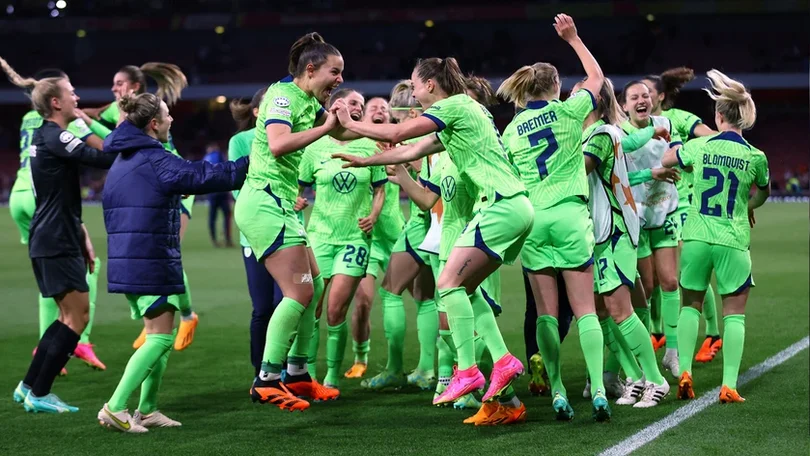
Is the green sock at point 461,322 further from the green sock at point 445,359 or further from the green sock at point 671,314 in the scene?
the green sock at point 671,314

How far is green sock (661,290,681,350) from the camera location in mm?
8070

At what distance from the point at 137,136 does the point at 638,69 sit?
3550 centimetres

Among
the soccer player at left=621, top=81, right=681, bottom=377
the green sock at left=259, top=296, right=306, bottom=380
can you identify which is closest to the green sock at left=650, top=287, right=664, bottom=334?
the soccer player at left=621, top=81, right=681, bottom=377

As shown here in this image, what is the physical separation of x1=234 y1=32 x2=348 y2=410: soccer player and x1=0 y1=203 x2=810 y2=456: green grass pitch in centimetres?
44

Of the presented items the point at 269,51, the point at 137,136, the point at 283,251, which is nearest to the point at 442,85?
the point at 283,251

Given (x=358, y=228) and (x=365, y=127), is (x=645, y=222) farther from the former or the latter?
(x=365, y=127)

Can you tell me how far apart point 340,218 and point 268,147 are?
141 cm

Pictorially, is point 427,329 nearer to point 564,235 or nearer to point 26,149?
point 564,235

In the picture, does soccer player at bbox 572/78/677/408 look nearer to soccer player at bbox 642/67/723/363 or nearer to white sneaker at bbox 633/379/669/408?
white sneaker at bbox 633/379/669/408

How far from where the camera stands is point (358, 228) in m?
7.52

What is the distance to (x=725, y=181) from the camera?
22.6 feet

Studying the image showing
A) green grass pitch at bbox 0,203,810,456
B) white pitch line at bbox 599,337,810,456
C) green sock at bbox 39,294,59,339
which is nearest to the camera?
white pitch line at bbox 599,337,810,456

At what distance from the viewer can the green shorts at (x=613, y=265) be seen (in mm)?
6543

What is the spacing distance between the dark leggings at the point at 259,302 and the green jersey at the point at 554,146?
215 cm
